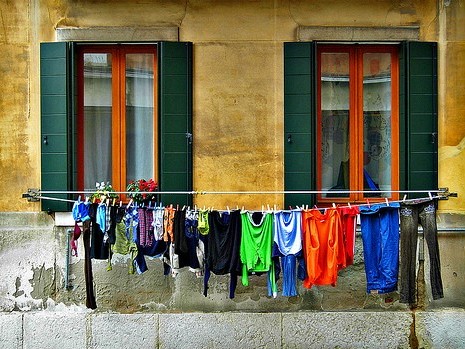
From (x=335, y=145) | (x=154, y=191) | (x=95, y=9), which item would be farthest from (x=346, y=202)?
(x=95, y=9)

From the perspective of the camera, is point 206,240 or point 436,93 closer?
point 206,240

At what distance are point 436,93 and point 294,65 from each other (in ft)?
5.97

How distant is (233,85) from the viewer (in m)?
10.3

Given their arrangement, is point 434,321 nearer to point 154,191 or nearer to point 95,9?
point 154,191

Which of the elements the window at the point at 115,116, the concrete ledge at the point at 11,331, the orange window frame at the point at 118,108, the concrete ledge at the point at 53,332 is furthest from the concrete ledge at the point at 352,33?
the concrete ledge at the point at 11,331

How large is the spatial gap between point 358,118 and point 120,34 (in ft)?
10.6

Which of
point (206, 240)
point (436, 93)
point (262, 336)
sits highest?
point (436, 93)

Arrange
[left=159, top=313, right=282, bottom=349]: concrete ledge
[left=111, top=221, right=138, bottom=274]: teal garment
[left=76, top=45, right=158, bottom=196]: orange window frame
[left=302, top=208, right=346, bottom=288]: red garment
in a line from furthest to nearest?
[left=76, top=45, right=158, bottom=196]: orange window frame
[left=159, top=313, right=282, bottom=349]: concrete ledge
[left=111, top=221, right=138, bottom=274]: teal garment
[left=302, top=208, right=346, bottom=288]: red garment

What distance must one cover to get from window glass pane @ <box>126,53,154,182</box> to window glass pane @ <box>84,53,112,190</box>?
247 mm

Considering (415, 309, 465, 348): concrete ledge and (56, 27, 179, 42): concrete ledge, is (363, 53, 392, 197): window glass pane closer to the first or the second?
(415, 309, 465, 348): concrete ledge

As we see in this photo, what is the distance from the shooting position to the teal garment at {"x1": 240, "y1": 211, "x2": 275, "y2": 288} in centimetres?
932

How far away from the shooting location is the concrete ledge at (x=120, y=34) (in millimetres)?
10289

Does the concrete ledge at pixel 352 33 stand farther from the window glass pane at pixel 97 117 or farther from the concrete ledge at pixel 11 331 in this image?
the concrete ledge at pixel 11 331

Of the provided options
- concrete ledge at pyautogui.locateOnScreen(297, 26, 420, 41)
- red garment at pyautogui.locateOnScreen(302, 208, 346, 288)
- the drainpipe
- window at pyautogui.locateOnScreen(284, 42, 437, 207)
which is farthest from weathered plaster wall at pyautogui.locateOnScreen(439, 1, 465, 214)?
the drainpipe
